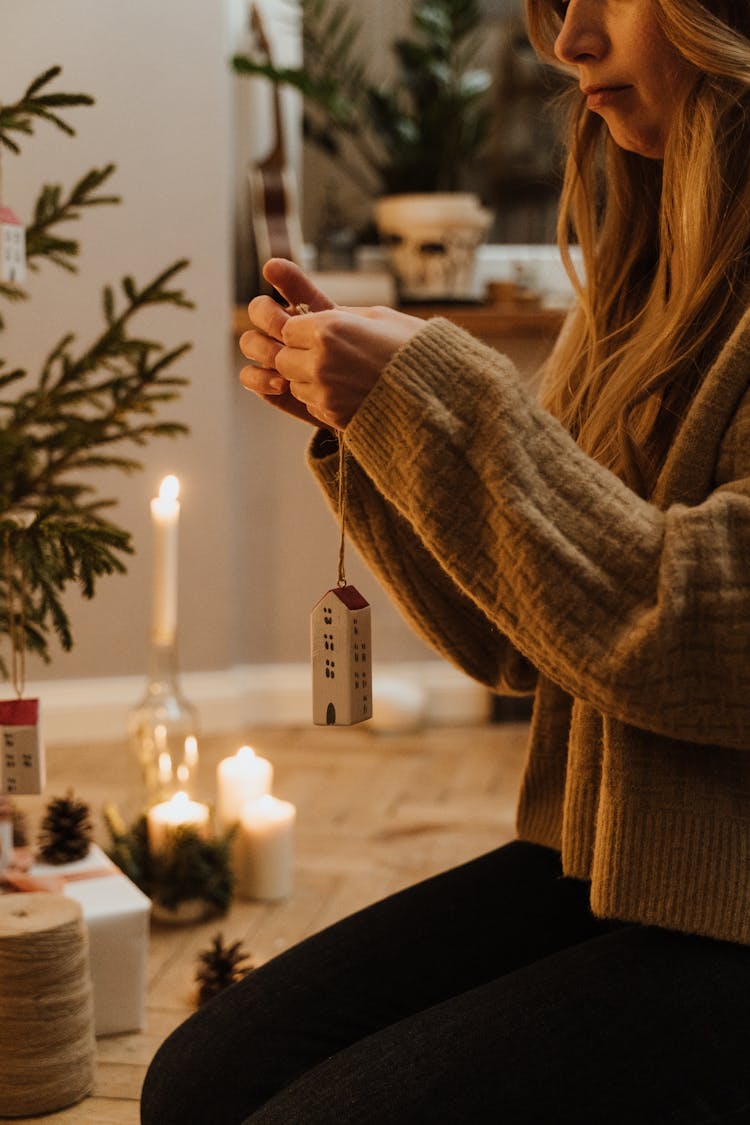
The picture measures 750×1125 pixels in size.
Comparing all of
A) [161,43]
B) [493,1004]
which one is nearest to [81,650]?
[161,43]

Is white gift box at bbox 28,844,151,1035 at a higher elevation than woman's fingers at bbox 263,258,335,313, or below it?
below

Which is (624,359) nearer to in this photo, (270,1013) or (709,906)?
(709,906)

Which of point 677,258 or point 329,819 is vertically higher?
point 677,258

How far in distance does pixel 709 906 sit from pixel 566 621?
0.21 meters

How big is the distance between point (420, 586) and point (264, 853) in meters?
0.93

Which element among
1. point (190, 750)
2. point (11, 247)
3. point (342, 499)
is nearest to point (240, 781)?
point (190, 750)

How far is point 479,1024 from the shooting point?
844mm

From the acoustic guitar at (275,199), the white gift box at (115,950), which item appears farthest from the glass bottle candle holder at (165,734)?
the acoustic guitar at (275,199)

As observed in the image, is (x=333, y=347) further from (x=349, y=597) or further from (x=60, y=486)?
(x=60, y=486)

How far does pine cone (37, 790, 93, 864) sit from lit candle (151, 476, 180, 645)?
1.13 feet

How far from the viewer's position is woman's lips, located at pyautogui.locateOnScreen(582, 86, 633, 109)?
0.99 metres

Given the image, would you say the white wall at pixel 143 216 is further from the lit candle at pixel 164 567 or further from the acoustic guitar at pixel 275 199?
the lit candle at pixel 164 567

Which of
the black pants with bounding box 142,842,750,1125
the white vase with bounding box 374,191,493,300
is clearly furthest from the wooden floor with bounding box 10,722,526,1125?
the white vase with bounding box 374,191,493,300

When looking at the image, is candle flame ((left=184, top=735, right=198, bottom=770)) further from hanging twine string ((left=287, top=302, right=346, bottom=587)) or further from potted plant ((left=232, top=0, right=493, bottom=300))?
potted plant ((left=232, top=0, right=493, bottom=300))
